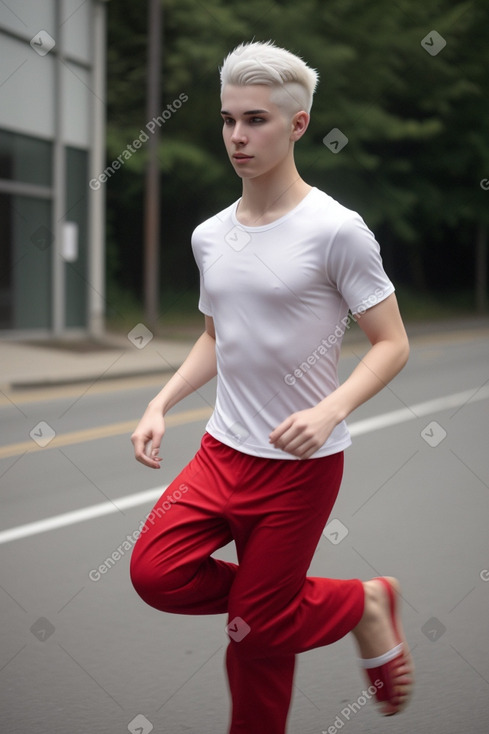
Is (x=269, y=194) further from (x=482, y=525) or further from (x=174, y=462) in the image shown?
(x=174, y=462)

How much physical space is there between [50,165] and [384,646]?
54.2 ft

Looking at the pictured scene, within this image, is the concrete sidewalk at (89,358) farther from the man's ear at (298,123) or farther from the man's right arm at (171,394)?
the man's ear at (298,123)

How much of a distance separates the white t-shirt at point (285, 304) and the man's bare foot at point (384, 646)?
0.52m

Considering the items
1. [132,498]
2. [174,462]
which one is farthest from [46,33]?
[132,498]

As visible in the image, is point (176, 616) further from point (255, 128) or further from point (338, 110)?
point (338, 110)

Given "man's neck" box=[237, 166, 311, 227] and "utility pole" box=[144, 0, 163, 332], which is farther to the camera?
"utility pole" box=[144, 0, 163, 332]

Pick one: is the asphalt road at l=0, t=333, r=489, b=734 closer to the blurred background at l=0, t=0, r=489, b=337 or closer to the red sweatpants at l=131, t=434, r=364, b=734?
the red sweatpants at l=131, t=434, r=364, b=734

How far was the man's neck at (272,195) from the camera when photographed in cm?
274

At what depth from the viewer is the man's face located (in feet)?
8.60

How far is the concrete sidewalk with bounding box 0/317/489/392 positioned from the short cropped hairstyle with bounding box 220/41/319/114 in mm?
10328

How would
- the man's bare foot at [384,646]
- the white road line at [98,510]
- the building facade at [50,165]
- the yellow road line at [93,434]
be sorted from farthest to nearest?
the building facade at [50,165] < the yellow road line at [93,434] < the white road line at [98,510] < the man's bare foot at [384,646]

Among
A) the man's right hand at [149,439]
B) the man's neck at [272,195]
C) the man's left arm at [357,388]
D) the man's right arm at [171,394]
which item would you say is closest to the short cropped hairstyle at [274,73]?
the man's neck at [272,195]

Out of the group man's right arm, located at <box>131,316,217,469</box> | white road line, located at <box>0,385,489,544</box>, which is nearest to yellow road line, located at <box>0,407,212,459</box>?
white road line, located at <box>0,385,489,544</box>

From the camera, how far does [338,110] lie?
23969mm
